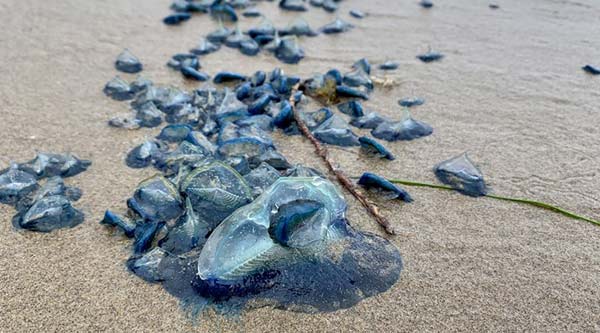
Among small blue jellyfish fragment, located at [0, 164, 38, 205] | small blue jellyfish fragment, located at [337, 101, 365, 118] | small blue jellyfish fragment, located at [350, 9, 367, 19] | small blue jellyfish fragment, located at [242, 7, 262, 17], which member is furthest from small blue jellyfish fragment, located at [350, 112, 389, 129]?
small blue jellyfish fragment, located at [242, 7, 262, 17]

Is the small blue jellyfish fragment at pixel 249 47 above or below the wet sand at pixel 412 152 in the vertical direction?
below

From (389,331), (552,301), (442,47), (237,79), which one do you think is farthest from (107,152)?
(442,47)

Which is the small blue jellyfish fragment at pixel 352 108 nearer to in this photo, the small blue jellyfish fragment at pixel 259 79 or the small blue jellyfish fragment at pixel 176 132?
the small blue jellyfish fragment at pixel 259 79

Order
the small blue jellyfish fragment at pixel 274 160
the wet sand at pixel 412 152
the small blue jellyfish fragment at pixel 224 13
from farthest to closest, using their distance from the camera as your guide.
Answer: the small blue jellyfish fragment at pixel 224 13 → the small blue jellyfish fragment at pixel 274 160 → the wet sand at pixel 412 152

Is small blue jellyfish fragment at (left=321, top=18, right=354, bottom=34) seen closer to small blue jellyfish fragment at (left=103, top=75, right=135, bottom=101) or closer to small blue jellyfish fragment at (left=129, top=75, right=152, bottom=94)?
small blue jellyfish fragment at (left=129, top=75, right=152, bottom=94)

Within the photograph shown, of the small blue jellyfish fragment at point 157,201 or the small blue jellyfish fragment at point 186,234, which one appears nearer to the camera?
the small blue jellyfish fragment at point 186,234

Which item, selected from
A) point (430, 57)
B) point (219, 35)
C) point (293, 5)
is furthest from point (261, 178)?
point (293, 5)

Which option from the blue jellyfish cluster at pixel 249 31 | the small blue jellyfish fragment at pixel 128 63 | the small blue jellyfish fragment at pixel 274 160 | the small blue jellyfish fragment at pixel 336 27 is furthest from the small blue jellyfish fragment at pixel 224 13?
the small blue jellyfish fragment at pixel 274 160

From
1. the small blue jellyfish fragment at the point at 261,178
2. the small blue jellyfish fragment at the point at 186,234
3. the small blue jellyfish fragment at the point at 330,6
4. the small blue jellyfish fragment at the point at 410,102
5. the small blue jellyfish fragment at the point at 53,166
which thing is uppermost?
the small blue jellyfish fragment at the point at 261,178
